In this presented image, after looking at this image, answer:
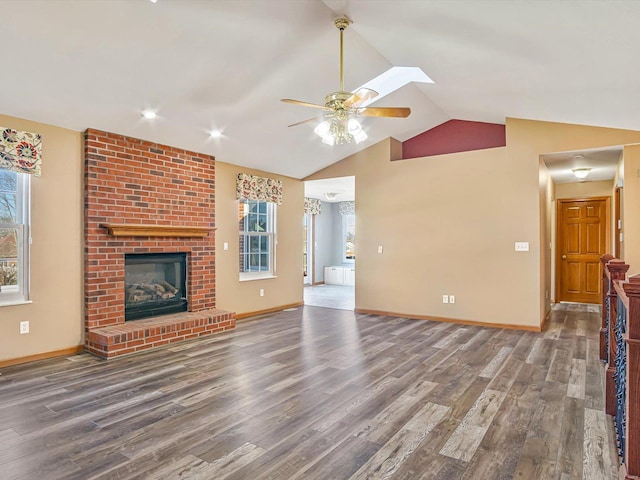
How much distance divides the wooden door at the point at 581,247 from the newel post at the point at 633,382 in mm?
6693

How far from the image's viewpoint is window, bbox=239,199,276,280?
649cm

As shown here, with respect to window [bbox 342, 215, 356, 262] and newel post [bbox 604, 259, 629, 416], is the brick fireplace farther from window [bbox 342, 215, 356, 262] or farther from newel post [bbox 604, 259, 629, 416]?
window [bbox 342, 215, 356, 262]

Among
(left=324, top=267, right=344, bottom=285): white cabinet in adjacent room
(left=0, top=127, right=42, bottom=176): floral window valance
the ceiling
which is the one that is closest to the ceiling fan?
the ceiling

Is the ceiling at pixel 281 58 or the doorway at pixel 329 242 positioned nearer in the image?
the ceiling at pixel 281 58

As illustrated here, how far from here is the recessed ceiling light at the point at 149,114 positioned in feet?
13.8

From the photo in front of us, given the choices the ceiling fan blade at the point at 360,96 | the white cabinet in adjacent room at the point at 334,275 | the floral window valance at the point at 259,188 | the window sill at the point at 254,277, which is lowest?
the white cabinet in adjacent room at the point at 334,275

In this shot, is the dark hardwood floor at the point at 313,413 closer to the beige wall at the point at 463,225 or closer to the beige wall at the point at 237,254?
the beige wall at the point at 463,225

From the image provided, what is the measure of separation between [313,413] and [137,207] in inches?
132

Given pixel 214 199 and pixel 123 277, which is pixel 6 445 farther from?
pixel 214 199

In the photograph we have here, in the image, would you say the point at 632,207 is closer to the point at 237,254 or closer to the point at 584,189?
the point at 584,189

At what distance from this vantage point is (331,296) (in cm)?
866

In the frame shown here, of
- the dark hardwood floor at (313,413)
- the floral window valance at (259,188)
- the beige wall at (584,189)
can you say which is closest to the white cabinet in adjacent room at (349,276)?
the floral window valance at (259,188)

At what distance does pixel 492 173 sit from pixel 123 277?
5.06 meters

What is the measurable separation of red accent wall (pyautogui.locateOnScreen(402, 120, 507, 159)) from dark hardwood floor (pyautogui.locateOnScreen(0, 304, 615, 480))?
9.67ft
